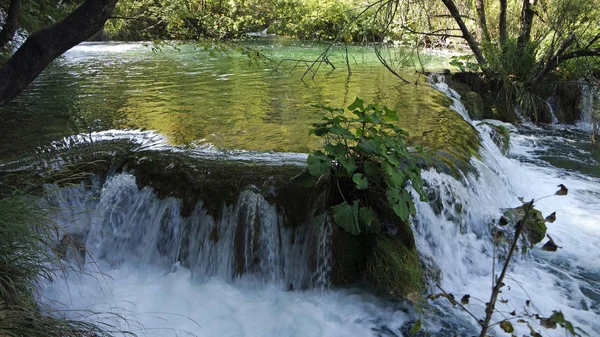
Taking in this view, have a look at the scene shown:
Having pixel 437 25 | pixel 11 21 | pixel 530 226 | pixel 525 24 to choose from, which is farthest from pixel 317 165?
pixel 525 24

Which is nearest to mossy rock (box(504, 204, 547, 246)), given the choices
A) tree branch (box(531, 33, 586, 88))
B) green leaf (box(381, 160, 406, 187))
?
green leaf (box(381, 160, 406, 187))

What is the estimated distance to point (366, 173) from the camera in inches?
176

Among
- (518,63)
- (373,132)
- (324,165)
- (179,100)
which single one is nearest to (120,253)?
(324,165)

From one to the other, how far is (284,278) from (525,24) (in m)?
9.22

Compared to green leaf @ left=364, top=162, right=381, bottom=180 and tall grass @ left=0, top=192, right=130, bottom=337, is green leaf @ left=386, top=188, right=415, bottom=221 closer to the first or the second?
green leaf @ left=364, top=162, right=381, bottom=180

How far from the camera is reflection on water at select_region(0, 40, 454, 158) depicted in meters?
6.70

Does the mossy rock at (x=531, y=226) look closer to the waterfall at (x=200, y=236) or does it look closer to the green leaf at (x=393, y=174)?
the green leaf at (x=393, y=174)

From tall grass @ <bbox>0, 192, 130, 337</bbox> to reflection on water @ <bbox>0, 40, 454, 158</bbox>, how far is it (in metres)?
2.62

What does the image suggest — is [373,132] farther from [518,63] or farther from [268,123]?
[518,63]

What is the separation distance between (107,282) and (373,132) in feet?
9.53

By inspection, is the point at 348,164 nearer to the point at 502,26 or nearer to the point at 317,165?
the point at 317,165

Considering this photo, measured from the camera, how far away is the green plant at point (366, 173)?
169 inches

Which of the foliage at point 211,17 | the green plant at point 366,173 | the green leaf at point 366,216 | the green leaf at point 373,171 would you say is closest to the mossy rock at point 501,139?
the foliage at point 211,17

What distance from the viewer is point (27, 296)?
3.38 metres
